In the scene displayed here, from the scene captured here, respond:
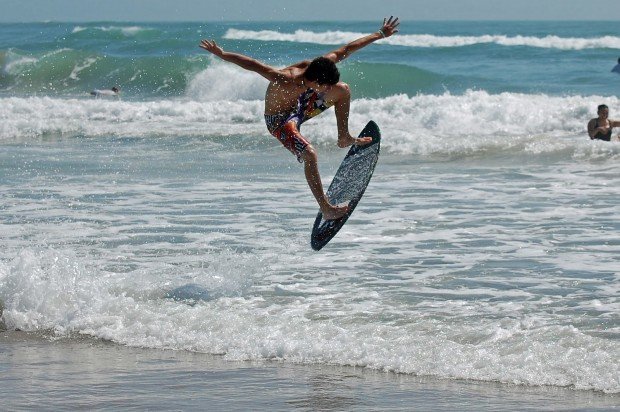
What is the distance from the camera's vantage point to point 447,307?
24.7 ft

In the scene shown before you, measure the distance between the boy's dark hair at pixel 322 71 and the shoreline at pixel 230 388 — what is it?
7.66 feet

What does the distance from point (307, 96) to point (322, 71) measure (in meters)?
0.33

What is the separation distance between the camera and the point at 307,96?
8.05 m

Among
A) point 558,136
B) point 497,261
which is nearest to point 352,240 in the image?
point 497,261

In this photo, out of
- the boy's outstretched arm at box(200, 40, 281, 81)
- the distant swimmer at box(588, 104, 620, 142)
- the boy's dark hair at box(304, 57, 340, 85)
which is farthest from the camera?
the distant swimmer at box(588, 104, 620, 142)

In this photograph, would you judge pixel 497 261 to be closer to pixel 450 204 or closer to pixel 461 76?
pixel 450 204

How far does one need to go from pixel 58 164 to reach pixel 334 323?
934cm

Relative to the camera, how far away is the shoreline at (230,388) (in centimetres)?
556

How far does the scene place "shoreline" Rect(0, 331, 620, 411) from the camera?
5562 millimetres

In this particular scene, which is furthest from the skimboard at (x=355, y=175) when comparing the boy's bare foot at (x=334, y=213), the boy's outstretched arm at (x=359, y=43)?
the boy's outstretched arm at (x=359, y=43)

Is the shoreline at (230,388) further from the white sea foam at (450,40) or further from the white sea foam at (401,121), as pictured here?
the white sea foam at (450,40)

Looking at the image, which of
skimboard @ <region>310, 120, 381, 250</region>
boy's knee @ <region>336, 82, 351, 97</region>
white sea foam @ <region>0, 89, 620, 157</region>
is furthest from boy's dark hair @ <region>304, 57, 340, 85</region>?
white sea foam @ <region>0, 89, 620, 157</region>

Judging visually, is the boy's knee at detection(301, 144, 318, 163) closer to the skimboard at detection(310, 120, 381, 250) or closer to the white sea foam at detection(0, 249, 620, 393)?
the skimboard at detection(310, 120, 381, 250)

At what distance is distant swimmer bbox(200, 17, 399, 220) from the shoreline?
2.05 metres
